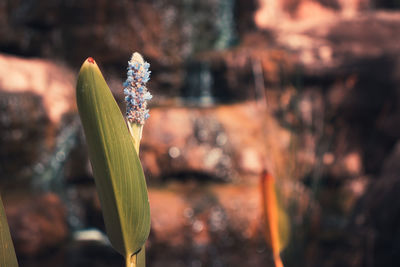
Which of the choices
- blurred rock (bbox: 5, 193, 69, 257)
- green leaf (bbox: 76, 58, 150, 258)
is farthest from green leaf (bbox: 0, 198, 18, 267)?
blurred rock (bbox: 5, 193, 69, 257)

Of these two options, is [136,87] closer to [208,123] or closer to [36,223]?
[36,223]

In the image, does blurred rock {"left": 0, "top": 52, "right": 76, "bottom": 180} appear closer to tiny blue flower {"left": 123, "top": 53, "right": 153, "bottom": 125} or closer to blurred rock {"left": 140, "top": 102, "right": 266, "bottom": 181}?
blurred rock {"left": 140, "top": 102, "right": 266, "bottom": 181}

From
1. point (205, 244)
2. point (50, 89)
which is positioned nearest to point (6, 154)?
point (50, 89)

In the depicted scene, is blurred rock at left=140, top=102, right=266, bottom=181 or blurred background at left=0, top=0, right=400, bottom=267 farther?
blurred rock at left=140, top=102, right=266, bottom=181

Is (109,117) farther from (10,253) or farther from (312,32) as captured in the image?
(312,32)

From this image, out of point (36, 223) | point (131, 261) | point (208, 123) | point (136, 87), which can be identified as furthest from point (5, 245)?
point (208, 123)

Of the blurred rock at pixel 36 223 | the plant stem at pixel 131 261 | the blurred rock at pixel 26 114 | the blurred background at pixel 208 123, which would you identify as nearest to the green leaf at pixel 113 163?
the plant stem at pixel 131 261

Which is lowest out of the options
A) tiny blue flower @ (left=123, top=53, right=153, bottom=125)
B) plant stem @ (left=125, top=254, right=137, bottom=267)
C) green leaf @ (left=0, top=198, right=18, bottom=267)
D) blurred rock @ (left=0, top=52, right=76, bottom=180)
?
blurred rock @ (left=0, top=52, right=76, bottom=180)
